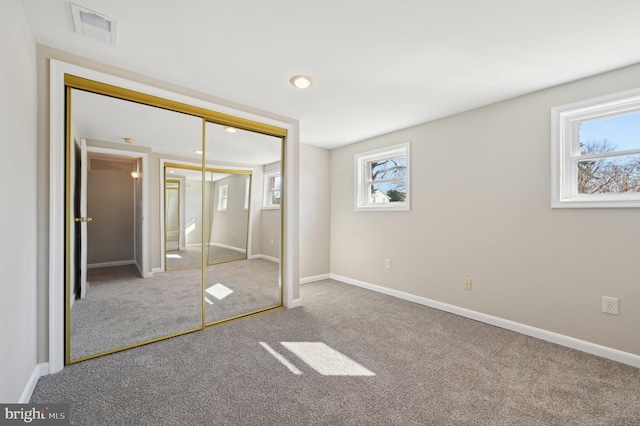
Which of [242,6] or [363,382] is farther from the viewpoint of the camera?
[363,382]

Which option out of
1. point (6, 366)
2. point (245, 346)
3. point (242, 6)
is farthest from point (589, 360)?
point (6, 366)

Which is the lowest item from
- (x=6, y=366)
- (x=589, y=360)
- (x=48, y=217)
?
(x=589, y=360)

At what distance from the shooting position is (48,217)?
1.95 m

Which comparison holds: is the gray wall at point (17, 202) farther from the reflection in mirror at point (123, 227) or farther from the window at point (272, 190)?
the window at point (272, 190)

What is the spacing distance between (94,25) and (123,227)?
151 centimetres

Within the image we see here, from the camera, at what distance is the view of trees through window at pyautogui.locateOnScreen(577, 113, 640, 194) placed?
2.25 meters

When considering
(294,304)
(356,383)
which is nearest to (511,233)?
(356,383)

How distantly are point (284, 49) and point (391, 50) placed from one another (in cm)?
77

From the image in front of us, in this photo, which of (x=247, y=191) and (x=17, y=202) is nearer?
(x=17, y=202)

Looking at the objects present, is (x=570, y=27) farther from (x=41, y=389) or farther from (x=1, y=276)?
(x=41, y=389)

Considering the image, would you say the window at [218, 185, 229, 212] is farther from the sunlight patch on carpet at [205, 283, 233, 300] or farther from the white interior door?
the white interior door

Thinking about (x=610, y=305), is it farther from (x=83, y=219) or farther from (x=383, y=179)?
(x=83, y=219)

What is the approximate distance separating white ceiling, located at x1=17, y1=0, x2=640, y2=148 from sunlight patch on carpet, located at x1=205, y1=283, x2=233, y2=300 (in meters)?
1.96

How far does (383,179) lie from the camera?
419cm
